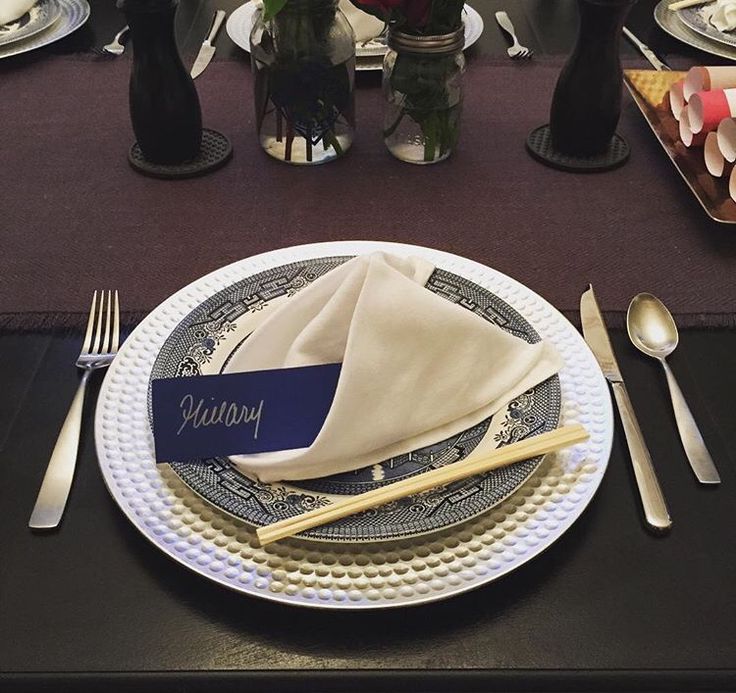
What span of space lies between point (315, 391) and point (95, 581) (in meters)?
0.17

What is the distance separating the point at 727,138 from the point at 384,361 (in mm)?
516

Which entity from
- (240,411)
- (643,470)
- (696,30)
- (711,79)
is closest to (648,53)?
(696,30)

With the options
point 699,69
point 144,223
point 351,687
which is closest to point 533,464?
point 351,687

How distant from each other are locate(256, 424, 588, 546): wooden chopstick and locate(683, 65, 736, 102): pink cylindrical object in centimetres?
55

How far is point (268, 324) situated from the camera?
0.57 meters

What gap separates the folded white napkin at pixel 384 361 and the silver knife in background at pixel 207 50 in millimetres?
666

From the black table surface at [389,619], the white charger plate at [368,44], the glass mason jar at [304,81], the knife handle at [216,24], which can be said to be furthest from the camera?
the knife handle at [216,24]

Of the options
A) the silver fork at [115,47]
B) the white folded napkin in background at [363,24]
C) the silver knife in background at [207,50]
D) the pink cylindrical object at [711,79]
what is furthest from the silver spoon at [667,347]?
the silver fork at [115,47]

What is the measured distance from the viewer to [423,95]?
86 cm

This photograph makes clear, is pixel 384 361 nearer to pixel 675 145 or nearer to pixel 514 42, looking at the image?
pixel 675 145

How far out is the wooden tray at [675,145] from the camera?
0.79 metres

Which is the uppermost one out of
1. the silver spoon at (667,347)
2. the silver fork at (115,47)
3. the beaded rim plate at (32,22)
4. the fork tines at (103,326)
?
the silver spoon at (667,347)

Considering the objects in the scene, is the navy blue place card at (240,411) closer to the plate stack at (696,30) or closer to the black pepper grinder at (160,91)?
the black pepper grinder at (160,91)

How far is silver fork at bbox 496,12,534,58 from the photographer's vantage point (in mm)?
1146
